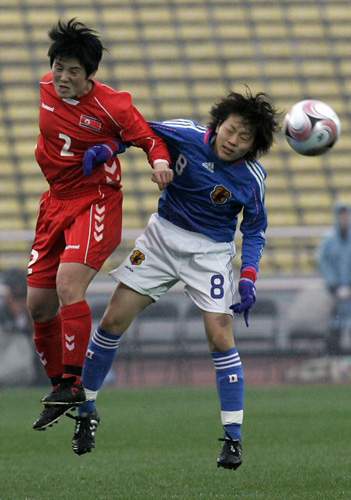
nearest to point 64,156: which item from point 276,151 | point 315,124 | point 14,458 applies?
point 315,124

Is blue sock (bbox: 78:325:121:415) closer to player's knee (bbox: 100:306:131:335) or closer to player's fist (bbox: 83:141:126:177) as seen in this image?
player's knee (bbox: 100:306:131:335)

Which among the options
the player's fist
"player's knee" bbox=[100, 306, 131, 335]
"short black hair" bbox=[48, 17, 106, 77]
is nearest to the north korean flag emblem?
the player's fist

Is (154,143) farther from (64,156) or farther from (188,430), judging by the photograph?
(188,430)

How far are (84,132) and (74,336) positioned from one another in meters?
1.00

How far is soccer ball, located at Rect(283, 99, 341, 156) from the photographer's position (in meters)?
6.00

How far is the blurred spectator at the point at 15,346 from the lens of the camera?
11.1 m

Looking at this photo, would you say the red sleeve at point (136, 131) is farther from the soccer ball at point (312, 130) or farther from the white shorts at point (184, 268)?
the soccer ball at point (312, 130)

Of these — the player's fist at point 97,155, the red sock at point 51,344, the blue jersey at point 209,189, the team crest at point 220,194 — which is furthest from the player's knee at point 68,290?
the team crest at point 220,194

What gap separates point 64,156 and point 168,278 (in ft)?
2.79

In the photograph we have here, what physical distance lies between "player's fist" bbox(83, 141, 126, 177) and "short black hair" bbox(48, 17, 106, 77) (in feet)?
1.18

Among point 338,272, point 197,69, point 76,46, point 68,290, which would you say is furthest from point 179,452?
point 197,69

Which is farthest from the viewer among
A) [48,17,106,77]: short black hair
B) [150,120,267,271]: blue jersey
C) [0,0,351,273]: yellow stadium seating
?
[0,0,351,273]: yellow stadium seating

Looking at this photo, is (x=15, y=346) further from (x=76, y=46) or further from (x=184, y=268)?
(x=76, y=46)

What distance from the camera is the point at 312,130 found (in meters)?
6.00
